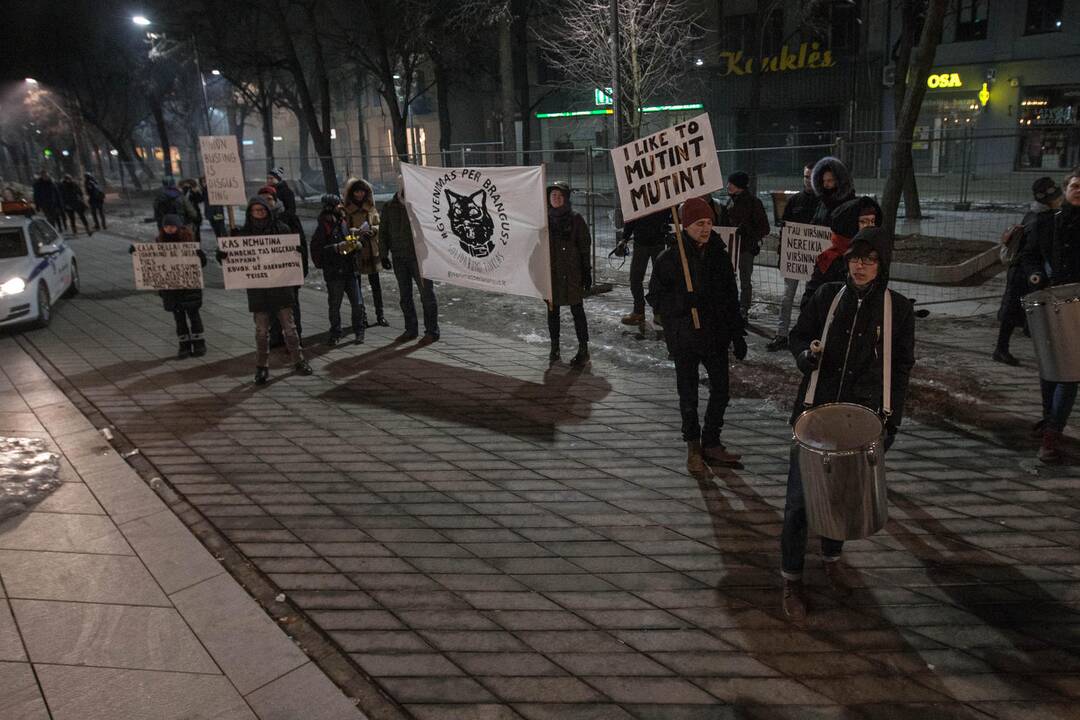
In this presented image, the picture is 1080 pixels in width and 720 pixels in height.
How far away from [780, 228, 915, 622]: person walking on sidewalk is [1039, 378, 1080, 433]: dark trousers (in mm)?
2030

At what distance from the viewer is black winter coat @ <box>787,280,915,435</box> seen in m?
3.86

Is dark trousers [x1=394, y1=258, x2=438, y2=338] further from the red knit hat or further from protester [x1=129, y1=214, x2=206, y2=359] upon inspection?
the red knit hat

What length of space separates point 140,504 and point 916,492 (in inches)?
204

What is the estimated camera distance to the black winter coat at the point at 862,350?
152 inches

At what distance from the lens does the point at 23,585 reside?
455cm

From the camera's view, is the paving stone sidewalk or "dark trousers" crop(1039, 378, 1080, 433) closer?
the paving stone sidewalk

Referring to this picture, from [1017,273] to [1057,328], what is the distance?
2.22 meters

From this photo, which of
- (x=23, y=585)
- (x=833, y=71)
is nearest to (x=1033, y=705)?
(x=23, y=585)

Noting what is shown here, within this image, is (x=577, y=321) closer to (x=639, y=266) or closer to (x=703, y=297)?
(x=639, y=266)

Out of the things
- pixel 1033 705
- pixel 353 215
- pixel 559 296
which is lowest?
pixel 1033 705

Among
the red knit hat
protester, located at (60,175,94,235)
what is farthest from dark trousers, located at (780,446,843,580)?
protester, located at (60,175,94,235)

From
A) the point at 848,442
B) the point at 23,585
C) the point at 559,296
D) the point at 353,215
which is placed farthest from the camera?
the point at 353,215

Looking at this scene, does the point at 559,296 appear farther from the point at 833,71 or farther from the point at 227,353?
the point at 833,71

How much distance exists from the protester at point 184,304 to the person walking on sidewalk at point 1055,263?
8.24 meters
